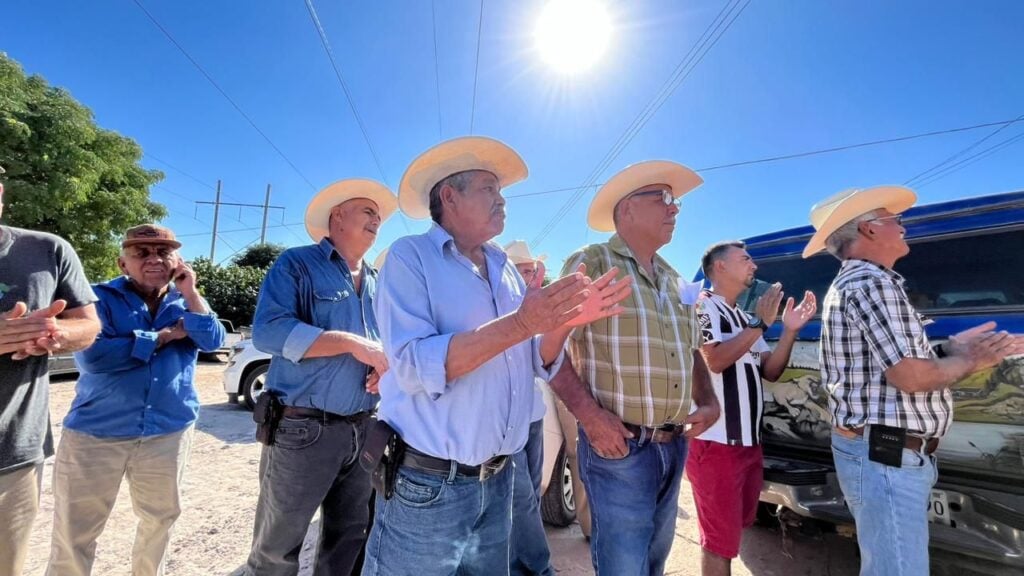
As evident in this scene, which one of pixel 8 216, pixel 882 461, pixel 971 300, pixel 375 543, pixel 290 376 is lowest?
pixel 375 543

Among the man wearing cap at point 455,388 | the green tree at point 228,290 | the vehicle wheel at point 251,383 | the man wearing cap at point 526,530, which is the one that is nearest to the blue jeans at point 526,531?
the man wearing cap at point 526,530

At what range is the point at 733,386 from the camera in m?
2.49

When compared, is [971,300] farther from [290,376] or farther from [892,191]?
[290,376]

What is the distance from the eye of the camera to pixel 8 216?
12945mm

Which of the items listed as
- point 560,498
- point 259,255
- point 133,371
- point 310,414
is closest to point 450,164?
point 310,414

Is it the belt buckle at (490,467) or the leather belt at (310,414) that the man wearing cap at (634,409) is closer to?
the belt buckle at (490,467)

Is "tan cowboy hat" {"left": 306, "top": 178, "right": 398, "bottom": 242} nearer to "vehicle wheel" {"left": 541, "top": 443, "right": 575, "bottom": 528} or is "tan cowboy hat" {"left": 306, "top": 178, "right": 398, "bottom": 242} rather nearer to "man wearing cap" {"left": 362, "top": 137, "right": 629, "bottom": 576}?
"man wearing cap" {"left": 362, "top": 137, "right": 629, "bottom": 576}

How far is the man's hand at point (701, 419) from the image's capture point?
6.98 ft

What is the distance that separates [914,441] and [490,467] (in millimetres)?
1670

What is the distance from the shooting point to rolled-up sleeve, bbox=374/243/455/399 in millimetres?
1230

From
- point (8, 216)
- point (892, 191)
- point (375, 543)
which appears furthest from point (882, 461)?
point (8, 216)

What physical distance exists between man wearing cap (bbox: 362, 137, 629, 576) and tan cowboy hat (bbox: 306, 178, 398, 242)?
4.12 feet

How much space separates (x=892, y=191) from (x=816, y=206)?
0.39m

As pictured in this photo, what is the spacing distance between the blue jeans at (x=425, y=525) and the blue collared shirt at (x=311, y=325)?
3.07 ft
